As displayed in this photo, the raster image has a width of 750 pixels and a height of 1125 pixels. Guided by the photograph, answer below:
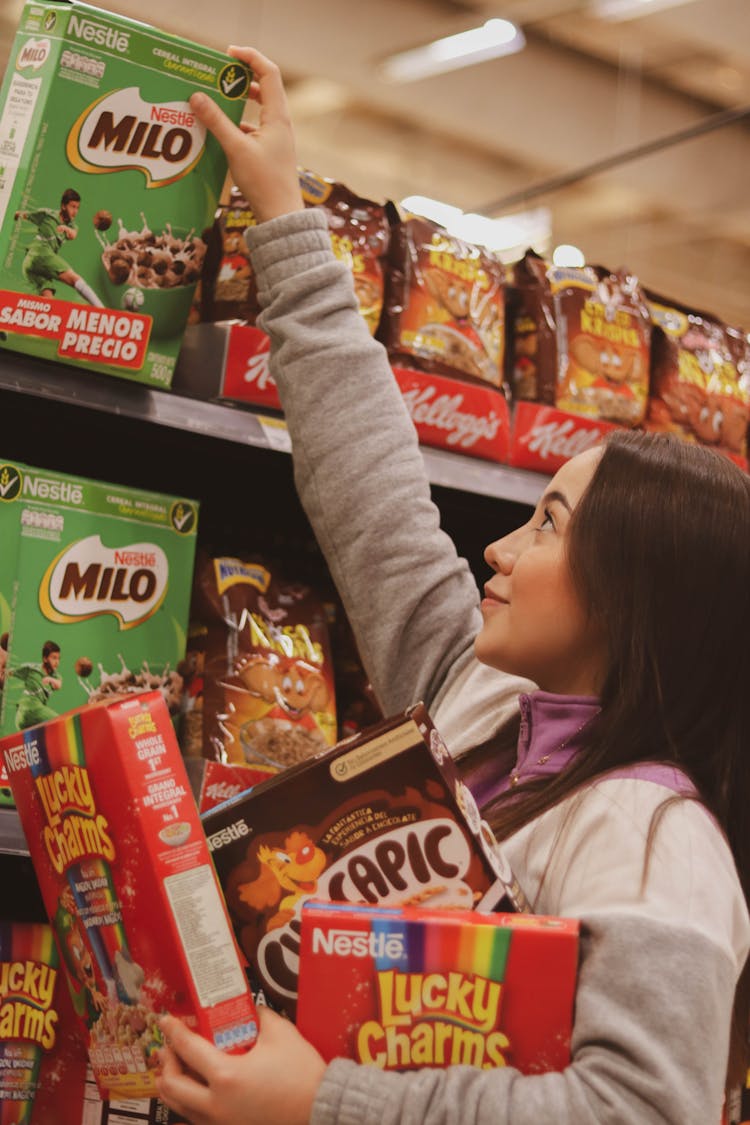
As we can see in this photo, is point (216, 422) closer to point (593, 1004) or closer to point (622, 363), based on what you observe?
point (622, 363)

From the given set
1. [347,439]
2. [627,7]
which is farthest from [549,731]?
[627,7]

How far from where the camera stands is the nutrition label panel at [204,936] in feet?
3.83

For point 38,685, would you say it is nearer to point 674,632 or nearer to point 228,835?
point 228,835

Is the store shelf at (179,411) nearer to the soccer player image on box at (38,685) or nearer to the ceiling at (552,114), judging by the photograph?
the soccer player image on box at (38,685)

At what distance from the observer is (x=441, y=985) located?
3.73 ft

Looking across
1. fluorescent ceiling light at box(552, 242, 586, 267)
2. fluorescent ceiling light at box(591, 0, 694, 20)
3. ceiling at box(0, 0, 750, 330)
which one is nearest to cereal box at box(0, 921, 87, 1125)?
ceiling at box(0, 0, 750, 330)

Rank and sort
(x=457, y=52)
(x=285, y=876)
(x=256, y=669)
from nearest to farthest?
1. (x=285, y=876)
2. (x=256, y=669)
3. (x=457, y=52)

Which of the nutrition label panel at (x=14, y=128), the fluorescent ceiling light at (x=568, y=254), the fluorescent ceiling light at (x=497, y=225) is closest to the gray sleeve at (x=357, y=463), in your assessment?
the nutrition label panel at (x=14, y=128)

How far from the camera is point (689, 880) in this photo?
1203 millimetres

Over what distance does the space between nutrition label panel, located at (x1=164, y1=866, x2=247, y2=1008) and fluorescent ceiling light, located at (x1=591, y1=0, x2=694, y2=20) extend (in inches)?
194

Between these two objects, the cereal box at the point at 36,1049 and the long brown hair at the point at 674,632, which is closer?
the long brown hair at the point at 674,632

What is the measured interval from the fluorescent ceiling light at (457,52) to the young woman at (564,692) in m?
4.29

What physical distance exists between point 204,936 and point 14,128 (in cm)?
98

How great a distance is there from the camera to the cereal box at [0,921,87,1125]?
153 cm
